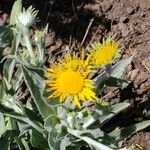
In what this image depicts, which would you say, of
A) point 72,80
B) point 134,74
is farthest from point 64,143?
point 134,74

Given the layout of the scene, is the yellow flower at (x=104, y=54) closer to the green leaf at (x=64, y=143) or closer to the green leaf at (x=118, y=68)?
the green leaf at (x=118, y=68)

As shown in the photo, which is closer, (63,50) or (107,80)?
(107,80)

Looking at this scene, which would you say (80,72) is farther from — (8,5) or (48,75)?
(8,5)

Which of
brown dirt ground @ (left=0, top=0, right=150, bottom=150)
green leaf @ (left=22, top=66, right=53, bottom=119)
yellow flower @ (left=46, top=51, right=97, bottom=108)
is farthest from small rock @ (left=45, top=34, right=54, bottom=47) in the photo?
yellow flower @ (left=46, top=51, right=97, bottom=108)

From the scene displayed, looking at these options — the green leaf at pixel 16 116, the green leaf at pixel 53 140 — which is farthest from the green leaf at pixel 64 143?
the green leaf at pixel 16 116

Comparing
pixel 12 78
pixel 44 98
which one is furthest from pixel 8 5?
pixel 44 98
